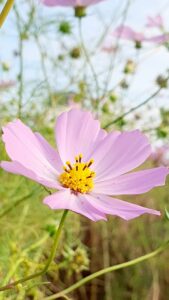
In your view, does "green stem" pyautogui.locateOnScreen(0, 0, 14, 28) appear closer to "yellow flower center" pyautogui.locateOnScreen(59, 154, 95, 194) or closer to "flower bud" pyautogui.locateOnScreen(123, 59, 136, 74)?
"yellow flower center" pyautogui.locateOnScreen(59, 154, 95, 194)

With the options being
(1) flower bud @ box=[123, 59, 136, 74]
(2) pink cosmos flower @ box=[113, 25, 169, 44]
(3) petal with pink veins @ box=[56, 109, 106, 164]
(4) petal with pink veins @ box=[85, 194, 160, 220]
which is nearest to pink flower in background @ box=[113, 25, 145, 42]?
(2) pink cosmos flower @ box=[113, 25, 169, 44]

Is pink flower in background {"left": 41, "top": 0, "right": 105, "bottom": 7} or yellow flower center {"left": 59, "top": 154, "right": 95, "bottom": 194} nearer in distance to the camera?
yellow flower center {"left": 59, "top": 154, "right": 95, "bottom": 194}

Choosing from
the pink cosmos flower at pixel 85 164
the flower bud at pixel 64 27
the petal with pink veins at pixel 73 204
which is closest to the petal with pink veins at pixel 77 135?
the pink cosmos flower at pixel 85 164

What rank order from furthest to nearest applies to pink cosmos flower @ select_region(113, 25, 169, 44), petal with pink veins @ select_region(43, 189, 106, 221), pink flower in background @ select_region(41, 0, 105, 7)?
pink cosmos flower @ select_region(113, 25, 169, 44)
pink flower in background @ select_region(41, 0, 105, 7)
petal with pink veins @ select_region(43, 189, 106, 221)

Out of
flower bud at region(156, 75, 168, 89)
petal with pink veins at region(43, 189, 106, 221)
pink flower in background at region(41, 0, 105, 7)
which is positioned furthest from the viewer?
flower bud at region(156, 75, 168, 89)

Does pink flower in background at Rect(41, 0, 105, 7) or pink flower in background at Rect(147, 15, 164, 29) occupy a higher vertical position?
pink flower in background at Rect(147, 15, 164, 29)

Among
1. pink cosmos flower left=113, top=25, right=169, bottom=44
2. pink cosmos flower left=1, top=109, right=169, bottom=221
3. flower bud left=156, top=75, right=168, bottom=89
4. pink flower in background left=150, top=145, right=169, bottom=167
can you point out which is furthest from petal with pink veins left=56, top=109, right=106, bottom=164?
pink flower in background left=150, top=145, right=169, bottom=167

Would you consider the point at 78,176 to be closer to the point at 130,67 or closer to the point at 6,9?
the point at 6,9

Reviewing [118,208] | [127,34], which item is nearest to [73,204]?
[118,208]

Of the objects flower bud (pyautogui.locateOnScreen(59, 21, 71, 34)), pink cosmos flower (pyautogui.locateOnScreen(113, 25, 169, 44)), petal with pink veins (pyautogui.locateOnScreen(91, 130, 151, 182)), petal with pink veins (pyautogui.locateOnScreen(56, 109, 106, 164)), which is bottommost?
petal with pink veins (pyautogui.locateOnScreen(91, 130, 151, 182))
